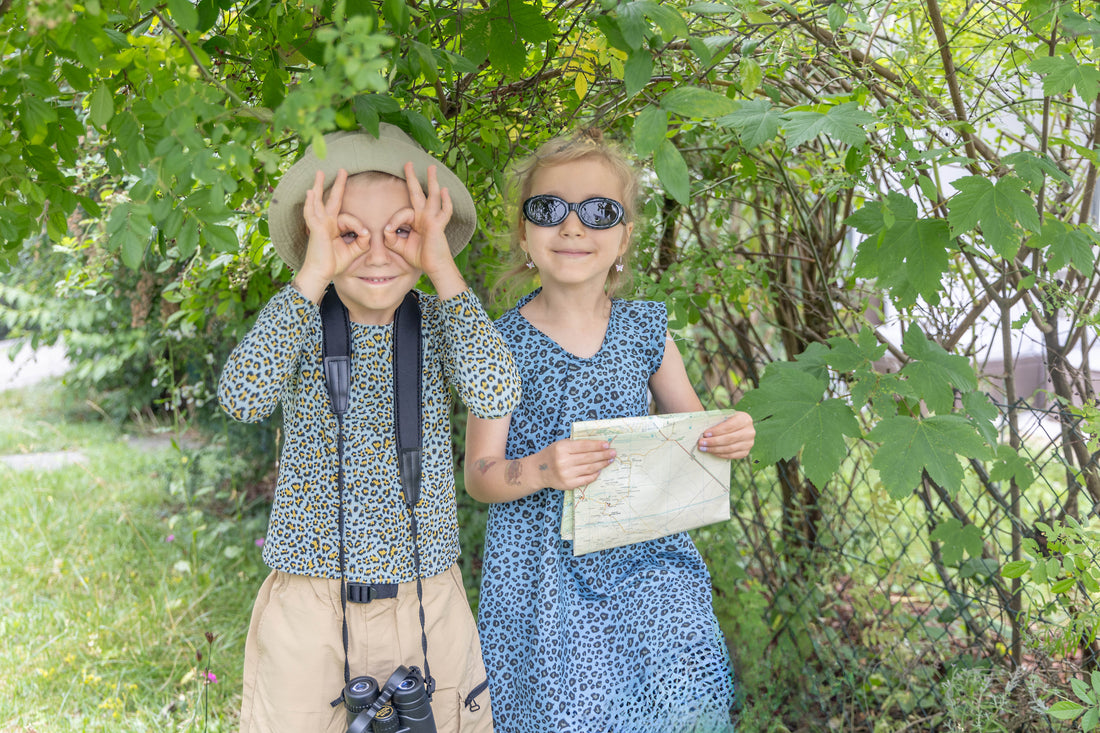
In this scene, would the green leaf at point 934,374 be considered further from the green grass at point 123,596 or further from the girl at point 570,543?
the green grass at point 123,596

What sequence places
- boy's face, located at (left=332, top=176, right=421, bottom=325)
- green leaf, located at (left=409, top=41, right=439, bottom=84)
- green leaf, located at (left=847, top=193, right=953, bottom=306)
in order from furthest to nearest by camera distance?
green leaf, located at (left=847, top=193, right=953, bottom=306) < boy's face, located at (left=332, top=176, right=421, bottom=325) < green leaf, located at (left=409, top=41, right=439, bottom=84)

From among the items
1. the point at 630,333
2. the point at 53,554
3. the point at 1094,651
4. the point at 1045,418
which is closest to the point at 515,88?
the point at 630,333

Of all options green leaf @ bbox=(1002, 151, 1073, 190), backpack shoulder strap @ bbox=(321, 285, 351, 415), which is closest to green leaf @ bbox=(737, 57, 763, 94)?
green leaf @ bbox=(1002, 151, 1073, 190)

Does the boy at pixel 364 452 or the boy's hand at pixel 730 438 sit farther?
the boy's hand at pixel 730 438

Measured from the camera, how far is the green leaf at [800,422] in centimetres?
187

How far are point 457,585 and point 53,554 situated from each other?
3.26m

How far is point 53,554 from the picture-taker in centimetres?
415

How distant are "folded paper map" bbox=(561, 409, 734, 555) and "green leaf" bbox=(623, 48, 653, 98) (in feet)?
2.31

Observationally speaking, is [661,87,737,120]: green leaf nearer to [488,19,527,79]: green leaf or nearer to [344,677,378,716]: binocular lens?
[488,19,527,79]: green leaf

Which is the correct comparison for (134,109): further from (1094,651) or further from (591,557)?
(1094,651)

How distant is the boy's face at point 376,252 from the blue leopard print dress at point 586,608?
41 centimetres

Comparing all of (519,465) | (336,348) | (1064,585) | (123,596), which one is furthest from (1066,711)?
(123,596)

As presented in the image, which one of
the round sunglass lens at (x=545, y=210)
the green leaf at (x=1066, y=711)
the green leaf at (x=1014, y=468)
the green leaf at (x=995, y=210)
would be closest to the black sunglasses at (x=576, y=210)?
the round sunglass lens at (x=545, y=210)

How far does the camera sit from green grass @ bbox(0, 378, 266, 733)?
9.55 ft
